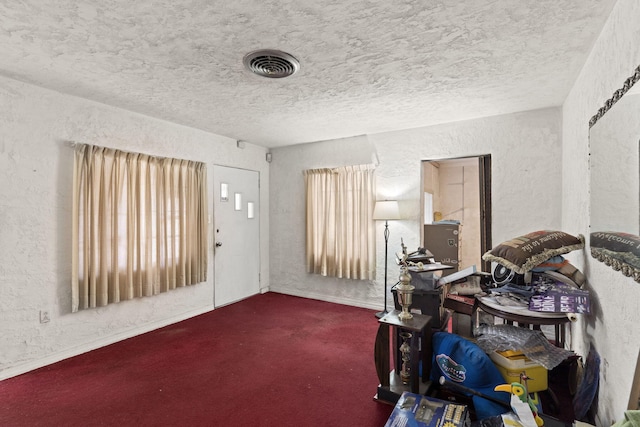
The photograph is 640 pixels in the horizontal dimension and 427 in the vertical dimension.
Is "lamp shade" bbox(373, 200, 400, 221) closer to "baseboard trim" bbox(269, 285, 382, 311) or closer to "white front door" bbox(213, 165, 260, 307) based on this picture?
"baseboard trim" bbox(269, 285, 382, 311)

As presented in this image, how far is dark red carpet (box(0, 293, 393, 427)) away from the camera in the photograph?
7.01 feet

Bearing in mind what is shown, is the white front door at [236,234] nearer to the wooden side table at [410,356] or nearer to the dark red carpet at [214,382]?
the dark red carpet at [214,382]

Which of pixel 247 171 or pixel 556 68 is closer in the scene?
pixel 556 68

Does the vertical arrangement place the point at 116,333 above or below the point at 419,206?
below

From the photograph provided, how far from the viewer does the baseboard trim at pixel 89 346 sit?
2.72 m

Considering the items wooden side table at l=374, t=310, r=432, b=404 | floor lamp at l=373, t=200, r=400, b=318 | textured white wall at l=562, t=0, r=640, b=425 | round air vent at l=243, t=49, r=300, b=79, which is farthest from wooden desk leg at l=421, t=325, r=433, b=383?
round air vent at l=243, t=49, r=300, b=79

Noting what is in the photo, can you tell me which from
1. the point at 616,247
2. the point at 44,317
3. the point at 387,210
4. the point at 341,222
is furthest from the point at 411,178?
the point at 44,317

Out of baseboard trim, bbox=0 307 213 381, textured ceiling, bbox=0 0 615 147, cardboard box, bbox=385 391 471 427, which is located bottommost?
baseboard trim, bbox=0 307 213 381

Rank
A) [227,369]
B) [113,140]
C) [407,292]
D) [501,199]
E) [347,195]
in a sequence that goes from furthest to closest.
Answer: [347,195]
[501,199]
[113,140]
[227,369]
[407,292]

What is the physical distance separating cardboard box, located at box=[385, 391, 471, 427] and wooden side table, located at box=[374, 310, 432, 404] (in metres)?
0.18

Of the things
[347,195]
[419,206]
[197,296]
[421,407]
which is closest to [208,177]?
[197,296]

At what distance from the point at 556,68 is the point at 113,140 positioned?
4.12 m

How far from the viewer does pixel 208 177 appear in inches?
174

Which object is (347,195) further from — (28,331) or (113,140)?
(28,331)
